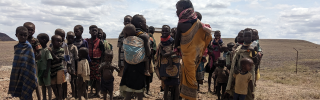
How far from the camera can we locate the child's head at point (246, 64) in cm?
409

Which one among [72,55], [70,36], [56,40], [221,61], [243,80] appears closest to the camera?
[243,80]

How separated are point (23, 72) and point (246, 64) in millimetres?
4004

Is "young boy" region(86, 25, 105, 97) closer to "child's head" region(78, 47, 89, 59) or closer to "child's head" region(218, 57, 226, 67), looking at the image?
"child's head" region(78, 47, 89, 59)

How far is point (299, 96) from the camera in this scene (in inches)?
251

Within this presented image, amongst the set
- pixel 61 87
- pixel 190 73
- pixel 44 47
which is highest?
pixel 44 47

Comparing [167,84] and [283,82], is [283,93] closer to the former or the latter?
[283,82]

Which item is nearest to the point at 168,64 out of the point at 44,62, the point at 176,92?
the point at 176,92

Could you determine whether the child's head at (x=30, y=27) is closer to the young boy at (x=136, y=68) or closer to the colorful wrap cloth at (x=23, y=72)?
the colorful wrap cloth at (x=23, y=72)

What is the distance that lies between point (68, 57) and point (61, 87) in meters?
0.65

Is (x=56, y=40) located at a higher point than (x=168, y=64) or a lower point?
higher

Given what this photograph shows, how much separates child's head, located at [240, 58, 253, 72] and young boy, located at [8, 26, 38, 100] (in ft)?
12.5

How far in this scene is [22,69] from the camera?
3896 millimetres

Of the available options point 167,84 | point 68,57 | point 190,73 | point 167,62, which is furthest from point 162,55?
point 68,57

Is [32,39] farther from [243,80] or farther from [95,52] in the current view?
[243,80]
